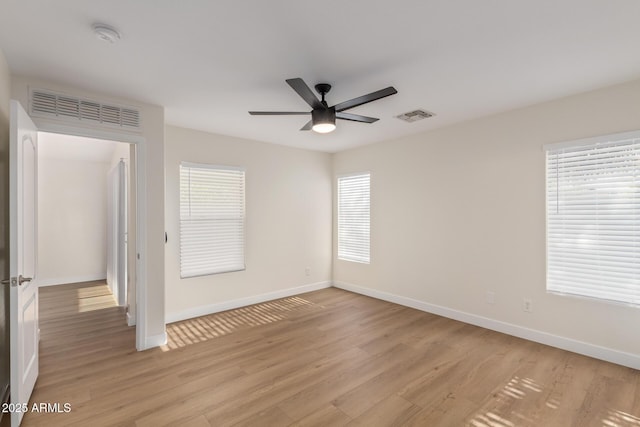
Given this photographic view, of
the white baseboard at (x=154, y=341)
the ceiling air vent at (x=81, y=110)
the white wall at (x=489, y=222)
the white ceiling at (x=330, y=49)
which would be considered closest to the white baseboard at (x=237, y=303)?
Answer: the white baseboard at (x=154, y=341)

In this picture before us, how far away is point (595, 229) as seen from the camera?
3.03m

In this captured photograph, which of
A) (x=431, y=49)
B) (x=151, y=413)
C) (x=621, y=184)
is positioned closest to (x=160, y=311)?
(x=151, y=413)

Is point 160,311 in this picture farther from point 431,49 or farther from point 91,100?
point 431,49

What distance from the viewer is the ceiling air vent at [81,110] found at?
2.73 meters

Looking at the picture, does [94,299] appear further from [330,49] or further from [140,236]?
[330,49]

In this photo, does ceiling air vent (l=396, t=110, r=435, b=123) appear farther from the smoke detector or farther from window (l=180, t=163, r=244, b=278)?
the smoke detector

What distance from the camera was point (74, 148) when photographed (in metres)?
5.38

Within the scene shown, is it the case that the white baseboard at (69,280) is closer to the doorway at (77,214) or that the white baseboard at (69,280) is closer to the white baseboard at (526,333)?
the doorway at (77,214)

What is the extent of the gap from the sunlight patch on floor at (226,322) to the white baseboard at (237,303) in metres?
0.08

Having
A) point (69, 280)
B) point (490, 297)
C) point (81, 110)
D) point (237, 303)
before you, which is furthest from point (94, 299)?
point (490, 297)

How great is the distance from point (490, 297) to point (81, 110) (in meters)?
4.86

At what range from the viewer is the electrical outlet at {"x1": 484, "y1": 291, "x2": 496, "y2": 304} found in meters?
3.77

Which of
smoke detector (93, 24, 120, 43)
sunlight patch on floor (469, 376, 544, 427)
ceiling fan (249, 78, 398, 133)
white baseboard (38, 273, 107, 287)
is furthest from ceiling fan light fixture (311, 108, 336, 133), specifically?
white baseboard (38, 273, 107, 287)

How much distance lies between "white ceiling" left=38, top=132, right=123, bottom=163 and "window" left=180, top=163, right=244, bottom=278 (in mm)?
1739
